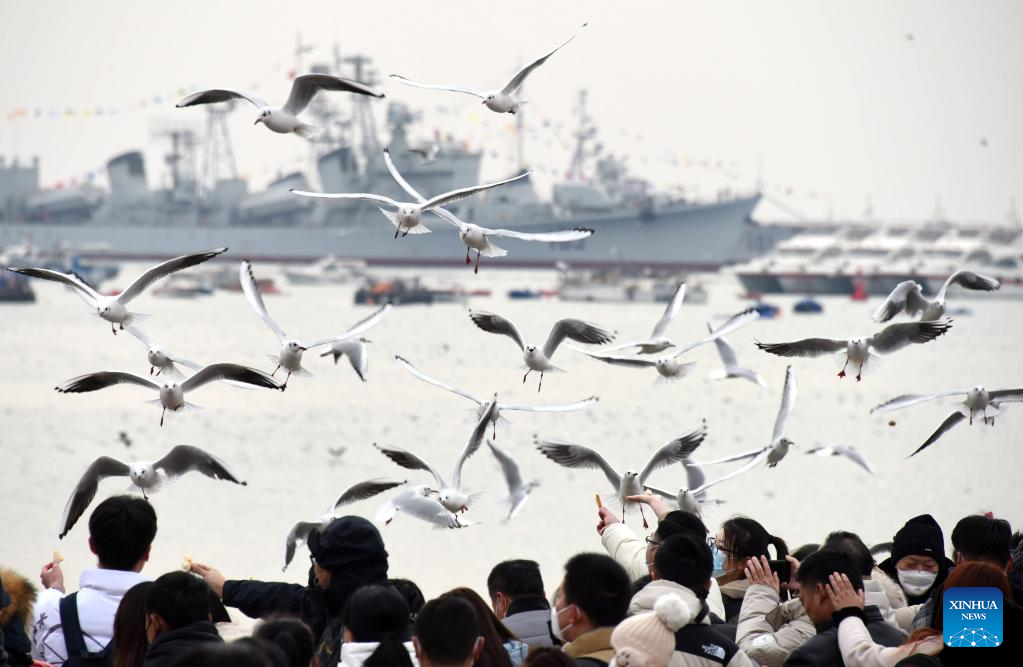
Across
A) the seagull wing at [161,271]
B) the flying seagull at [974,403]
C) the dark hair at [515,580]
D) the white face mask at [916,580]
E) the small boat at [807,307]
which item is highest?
the seagull wing at [161,271]

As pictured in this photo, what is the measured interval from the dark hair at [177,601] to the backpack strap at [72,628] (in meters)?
0.44

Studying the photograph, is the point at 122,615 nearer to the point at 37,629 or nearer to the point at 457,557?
the point at 37,629

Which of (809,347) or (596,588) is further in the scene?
(809,347)

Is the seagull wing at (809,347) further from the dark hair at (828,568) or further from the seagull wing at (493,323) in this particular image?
the dark hair at (828,568)

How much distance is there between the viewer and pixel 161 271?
5633 mm

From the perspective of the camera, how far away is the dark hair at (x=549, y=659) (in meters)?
2.85

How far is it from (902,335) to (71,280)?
3.50 meters

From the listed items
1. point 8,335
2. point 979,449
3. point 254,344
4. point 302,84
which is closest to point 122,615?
point 302,84

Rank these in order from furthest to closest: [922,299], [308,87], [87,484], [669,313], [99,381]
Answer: [669,313], [922,299], [308,87], [99,381], [87,484]

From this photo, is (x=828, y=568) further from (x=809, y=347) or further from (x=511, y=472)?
(x=511, y=472)

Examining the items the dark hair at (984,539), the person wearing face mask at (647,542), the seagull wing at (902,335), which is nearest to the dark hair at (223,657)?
the person wearing face mask at (647,542)

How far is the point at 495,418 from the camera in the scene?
567cm

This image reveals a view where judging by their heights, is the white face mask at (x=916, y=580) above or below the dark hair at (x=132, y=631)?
below

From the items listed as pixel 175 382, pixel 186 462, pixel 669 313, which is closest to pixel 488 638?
pixel 186 462
